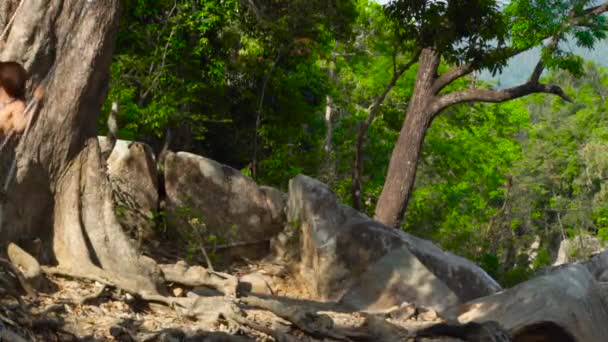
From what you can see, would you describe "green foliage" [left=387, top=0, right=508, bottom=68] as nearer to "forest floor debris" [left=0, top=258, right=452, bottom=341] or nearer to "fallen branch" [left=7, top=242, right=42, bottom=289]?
"forest floor debris" [left=0, top=258, right=452, bottom=341]

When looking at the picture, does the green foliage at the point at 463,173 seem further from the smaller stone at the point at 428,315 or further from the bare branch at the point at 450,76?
the smaller stone at the point at 428,315

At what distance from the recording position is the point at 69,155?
26.6ft

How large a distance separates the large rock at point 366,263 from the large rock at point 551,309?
1.30 meters

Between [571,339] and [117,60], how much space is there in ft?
32.2

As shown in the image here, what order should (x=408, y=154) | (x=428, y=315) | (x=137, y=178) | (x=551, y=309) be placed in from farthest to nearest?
(x=408, y=154), (x=137, y=178), (x=428, y=315), (x=551, y=309)

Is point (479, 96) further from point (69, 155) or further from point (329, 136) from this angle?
point (69, 155)

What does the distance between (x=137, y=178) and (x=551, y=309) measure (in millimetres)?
6432

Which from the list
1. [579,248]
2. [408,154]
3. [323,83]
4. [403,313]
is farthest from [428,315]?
[579,248]

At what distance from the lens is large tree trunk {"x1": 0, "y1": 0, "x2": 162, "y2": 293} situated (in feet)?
25.3

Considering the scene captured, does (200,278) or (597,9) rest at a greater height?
(597,9)

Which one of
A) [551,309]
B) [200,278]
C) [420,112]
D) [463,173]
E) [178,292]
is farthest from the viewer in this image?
[463,173]

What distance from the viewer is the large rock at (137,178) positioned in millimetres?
12793

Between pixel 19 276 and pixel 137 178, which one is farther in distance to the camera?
pixel 137 178

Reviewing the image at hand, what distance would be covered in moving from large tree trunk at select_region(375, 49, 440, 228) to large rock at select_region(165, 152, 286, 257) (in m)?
2.68
